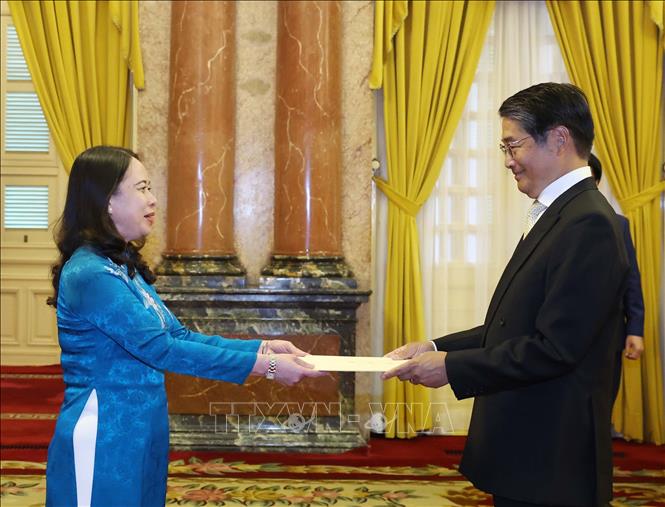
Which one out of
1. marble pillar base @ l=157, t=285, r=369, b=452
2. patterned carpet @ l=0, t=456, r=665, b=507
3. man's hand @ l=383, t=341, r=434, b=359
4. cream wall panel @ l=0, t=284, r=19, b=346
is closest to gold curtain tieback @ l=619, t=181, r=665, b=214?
patterned carpet @ l=0, t=456, r=665, b=507

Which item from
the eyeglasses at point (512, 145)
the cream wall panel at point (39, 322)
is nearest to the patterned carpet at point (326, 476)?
the cream wall panel at point (39, 322)

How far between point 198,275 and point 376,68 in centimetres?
186

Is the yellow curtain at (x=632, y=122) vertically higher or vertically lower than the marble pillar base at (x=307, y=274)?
higher

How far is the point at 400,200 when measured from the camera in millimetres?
5809

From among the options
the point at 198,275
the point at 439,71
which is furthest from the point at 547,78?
the point at 198,275

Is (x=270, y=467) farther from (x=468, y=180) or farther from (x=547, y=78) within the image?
(x=547, y=78)

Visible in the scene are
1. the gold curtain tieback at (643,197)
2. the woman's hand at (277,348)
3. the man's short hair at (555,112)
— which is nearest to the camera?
the man's short hair at (555,112)

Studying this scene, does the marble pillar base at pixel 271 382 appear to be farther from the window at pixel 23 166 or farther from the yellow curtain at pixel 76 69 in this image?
the window at pixel 23 166

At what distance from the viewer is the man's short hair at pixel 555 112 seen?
208 cm

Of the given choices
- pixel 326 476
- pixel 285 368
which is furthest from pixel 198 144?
pixel 285 368

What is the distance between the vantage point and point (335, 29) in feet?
17.9

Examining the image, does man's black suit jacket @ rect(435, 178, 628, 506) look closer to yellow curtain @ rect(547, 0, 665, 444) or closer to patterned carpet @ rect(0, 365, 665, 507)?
patterned carpet @ rect(0, 365, 665, 507)

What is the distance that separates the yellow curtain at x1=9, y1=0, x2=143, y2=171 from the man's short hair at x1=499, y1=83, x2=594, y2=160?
4673 millimetres

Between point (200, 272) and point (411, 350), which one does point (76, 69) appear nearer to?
point (200, 272)
